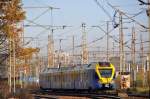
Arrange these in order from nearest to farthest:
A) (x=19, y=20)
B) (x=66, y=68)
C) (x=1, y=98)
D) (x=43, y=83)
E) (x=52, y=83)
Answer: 1. (x=1, y=98)
2. (x=19, y=20)
3. (x=66, y=68)
4. (x=52, y=83)
5. (x=43, y=83)

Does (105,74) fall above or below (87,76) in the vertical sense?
above

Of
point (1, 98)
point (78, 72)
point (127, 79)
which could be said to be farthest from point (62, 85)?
point (1, 98)

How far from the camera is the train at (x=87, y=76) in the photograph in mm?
50834

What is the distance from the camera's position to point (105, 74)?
2035 inches

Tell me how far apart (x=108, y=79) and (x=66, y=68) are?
341 inches

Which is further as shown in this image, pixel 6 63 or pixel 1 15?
pixel 6 63

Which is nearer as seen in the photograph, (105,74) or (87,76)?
(87,76)

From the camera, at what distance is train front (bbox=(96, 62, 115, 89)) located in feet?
167

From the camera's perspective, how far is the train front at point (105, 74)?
51031 mm

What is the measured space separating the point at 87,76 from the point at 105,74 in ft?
5.89

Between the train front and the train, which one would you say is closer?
the train

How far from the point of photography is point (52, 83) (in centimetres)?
6431

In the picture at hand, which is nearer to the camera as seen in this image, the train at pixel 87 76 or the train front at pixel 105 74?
the train at pixel 87 76

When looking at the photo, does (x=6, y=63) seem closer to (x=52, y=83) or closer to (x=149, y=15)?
(x=52, y=83)
